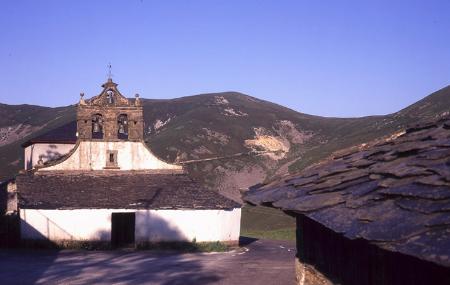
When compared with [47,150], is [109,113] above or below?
above

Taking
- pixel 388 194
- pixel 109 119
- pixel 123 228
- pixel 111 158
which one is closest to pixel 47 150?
pixel 111 158

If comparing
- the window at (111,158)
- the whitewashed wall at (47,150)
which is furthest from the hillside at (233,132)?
the window at (111,158)

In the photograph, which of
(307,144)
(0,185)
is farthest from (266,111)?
(0,185)

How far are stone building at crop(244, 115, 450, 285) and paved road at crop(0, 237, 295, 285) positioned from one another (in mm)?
12058

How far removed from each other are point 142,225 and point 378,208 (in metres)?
26.0

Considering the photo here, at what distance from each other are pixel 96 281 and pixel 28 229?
36.0 ft

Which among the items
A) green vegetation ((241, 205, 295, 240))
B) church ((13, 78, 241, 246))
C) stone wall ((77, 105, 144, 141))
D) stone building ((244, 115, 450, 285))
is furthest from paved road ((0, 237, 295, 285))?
stone building ((244, 115, 450, 285))

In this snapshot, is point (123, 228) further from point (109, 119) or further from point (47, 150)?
point (47, 150)

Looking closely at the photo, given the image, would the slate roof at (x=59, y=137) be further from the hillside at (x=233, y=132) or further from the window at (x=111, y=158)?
the hillside at (x=233, y=132)

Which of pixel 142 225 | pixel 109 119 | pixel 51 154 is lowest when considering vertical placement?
pixel 142 225

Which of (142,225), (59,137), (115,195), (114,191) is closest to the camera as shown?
(142,225)

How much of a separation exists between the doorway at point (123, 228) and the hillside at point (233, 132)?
22253 millimetres

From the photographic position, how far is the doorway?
105ft

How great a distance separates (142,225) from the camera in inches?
1160
